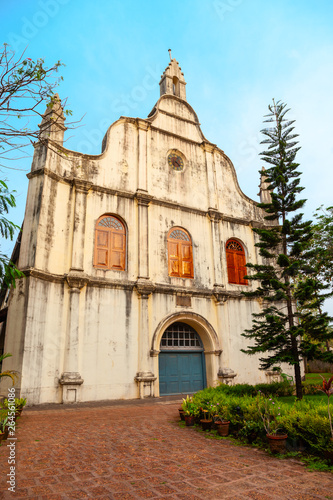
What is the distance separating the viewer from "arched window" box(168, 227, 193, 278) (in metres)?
13.9

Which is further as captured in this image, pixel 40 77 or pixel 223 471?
pixel 223 471

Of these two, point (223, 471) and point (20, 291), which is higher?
point (20, 291)

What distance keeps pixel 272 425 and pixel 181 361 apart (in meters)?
7.98

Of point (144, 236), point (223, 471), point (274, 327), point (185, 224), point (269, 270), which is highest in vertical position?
point (185, 224)

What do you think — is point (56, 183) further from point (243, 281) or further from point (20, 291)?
point (243, 281)

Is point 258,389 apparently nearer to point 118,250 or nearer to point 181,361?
point 181,361

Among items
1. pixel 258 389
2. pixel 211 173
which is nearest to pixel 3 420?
pixel 258 389

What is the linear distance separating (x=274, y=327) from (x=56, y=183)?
8915mm

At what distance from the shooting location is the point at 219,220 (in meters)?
15.7

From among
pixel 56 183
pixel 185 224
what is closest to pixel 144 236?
pixel 185 224

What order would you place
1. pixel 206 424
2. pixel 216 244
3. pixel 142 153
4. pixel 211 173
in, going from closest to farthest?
pixel 206 424
pixel 142 153
pixel 216 244
pixel 211 173

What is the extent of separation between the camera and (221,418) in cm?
678

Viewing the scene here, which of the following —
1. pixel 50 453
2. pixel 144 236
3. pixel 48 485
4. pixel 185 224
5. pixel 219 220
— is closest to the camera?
pixel 48 485

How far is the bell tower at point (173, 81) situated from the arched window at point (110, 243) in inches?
320
